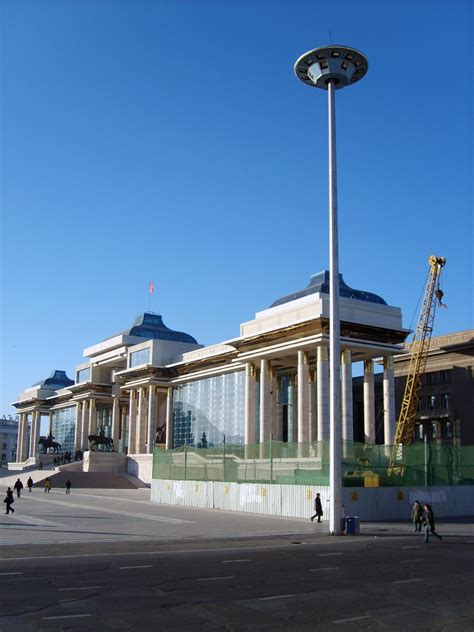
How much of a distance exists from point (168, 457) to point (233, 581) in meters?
37.6

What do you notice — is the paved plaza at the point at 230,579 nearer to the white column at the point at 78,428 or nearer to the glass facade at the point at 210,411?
the glass facade at the point at 210,411

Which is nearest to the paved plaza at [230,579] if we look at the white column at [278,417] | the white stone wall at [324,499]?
the white stone wall at [324,499]

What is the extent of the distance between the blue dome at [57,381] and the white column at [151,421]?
5406 cm

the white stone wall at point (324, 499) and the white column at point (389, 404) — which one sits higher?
the white column at point (389, 404)

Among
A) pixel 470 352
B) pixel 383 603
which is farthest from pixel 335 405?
pixel 470 352

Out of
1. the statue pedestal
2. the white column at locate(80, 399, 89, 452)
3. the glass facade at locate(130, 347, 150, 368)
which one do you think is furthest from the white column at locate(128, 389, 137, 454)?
the white column at locate(80, 399, 89, 452)

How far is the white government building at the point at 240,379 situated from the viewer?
2539 inches

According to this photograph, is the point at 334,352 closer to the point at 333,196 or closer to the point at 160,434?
the point at 333,196

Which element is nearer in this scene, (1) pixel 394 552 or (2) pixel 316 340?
(1) pixel 394 552

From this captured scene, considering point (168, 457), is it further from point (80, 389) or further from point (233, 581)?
point (80, 389)

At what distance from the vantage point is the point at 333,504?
2955cm

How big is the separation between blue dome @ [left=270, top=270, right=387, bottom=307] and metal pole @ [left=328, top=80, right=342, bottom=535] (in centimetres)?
3524

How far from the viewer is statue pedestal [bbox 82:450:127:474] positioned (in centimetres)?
9244

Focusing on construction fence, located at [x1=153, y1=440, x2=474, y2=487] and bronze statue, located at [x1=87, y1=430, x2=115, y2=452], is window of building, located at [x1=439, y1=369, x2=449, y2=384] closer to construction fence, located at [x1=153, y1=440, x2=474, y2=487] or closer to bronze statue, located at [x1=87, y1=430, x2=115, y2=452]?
construction fence, located at [x1=153, y1=440, x2=474, y2=487]
